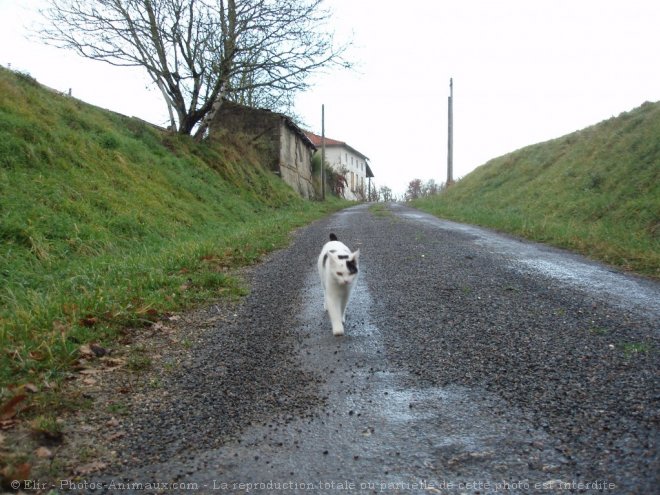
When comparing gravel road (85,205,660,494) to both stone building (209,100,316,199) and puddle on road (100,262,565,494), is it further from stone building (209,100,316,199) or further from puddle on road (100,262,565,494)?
stone building (209,100,316,199)

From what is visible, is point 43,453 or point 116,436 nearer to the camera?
point 43,453

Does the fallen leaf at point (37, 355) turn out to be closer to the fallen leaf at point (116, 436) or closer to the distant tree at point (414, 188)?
the fallen leaf at point (116, 436)

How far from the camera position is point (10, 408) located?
304 cm

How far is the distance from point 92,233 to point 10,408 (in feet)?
19.4

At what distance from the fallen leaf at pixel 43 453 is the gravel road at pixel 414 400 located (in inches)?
13.7

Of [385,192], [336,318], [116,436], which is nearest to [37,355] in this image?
[116,436]

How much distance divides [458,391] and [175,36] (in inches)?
688

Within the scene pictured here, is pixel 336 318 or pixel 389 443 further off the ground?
pixel 336 318

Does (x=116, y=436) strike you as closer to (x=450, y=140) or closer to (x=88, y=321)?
(x=88, y=321)

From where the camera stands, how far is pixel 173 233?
10.7m

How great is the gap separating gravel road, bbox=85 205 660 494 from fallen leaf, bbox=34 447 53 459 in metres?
0.35

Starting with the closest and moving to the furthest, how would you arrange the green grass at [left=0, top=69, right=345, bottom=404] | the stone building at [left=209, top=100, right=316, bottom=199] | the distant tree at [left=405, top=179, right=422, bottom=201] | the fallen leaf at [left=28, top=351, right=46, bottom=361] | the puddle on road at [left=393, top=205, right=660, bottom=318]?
the fallen leaf at [left=28, top=351, right=46, bottom=361] → the green grass at [left=0, top=69, right=345, bottom=404] → the puddle on road at [left=393, top=205, right=660, bottom=318] → the stone building at [left=209, top=100, right=316, bottom=199] → the distant tree at [left=405, top=179, right=422, bottom=201]

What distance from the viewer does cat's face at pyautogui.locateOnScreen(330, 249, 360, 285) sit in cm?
456

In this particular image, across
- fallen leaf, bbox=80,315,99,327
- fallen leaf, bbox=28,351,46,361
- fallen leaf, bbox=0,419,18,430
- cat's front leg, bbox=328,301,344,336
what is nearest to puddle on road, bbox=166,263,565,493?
cat's front leg, bbox=328,301,344,336
